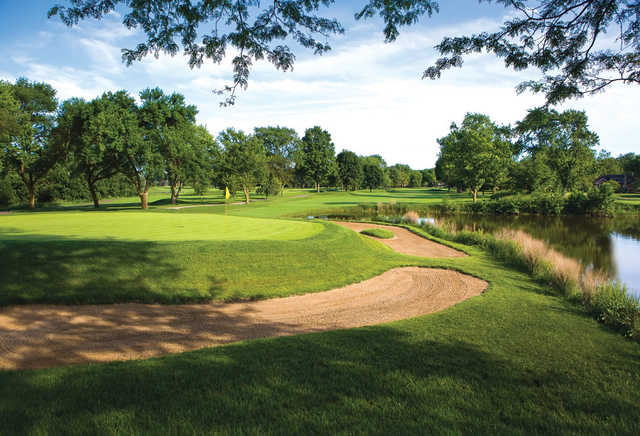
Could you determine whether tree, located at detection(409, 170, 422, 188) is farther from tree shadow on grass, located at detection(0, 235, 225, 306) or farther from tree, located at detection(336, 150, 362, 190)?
tree shadow on grass, located at detection(0, 235, 225, 306)

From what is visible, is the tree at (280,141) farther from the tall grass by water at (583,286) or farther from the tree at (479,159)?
the tall grass by water at (583,286)

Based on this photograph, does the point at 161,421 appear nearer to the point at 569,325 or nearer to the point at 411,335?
the point at 411,335

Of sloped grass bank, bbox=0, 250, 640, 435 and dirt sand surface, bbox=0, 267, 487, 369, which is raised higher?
sloped grass bank, bbox=0, 250, 640, 435

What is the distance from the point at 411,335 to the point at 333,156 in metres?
81.0

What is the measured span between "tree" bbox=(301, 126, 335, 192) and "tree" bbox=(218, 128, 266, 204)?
31.2 m

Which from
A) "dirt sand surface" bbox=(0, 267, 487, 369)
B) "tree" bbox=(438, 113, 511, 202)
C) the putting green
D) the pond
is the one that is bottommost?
the pond

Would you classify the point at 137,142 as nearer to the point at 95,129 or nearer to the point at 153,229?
the point at 95,129

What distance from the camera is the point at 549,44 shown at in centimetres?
591

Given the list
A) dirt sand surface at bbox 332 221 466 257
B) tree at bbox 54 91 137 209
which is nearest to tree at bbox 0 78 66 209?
tree at bbox 54 91 137 209

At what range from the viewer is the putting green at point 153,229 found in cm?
1160

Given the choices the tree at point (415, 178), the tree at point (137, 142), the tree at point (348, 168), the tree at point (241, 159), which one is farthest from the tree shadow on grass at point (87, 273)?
the tree at point (415, 178)

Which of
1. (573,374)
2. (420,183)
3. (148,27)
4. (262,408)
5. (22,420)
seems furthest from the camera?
(420,183)

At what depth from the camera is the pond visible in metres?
16.8

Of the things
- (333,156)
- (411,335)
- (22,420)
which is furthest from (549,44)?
(333,156)
